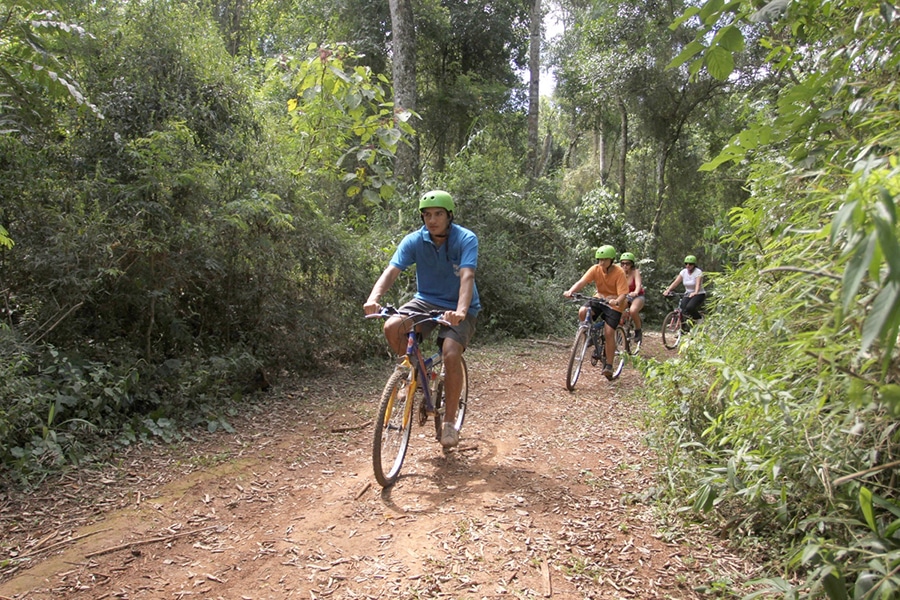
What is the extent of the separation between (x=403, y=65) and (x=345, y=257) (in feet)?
18.1

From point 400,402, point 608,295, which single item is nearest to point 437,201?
point 400,402

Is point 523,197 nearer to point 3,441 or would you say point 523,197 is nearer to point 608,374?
point 608,374

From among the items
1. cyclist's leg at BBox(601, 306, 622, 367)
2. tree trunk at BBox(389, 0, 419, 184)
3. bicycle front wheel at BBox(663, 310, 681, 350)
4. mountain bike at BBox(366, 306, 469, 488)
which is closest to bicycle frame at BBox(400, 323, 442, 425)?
mountain bike at BBox(366, 306, 469, 488)

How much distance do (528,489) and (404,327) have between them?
146 centimetres

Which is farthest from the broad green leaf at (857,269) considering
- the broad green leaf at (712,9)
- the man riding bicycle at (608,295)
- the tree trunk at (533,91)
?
the tree trunk at (533,91)

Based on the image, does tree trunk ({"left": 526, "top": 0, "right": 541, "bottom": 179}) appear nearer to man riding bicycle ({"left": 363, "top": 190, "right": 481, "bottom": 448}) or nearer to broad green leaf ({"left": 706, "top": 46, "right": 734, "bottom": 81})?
man riding bicycle ({"left": 363, "top": 190, "right": 481, "bottom": 448})

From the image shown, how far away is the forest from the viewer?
2.29 metres

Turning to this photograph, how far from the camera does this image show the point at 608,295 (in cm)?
795

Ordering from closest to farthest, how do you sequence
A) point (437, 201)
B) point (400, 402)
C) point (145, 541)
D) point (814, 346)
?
point (814, 346) → point (145, 541) → point (400, 402) → point (437, 201)

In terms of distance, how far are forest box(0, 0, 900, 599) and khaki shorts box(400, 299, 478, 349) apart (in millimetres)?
1423

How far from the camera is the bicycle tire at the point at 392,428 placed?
3.95m

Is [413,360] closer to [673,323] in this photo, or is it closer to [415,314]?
[415,314]

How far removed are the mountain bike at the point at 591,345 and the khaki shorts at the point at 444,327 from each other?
10.3 feet

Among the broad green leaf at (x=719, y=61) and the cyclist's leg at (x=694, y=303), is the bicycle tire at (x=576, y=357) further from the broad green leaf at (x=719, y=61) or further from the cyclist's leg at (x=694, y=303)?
the broad green leaf at (x=719, y=61)
